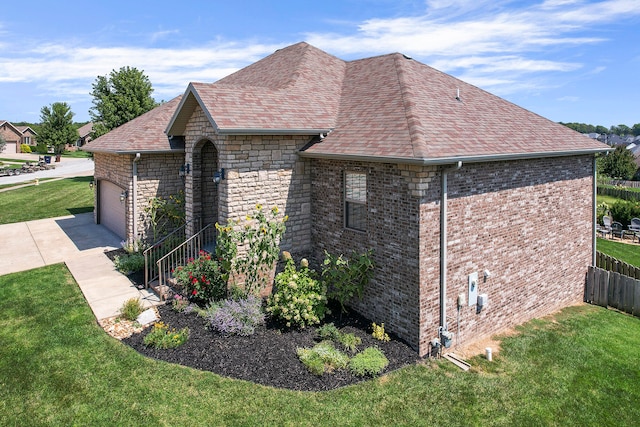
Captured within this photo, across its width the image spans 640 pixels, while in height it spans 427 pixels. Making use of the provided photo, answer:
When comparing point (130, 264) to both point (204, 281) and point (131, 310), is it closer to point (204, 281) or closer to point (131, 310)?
point (131, 310)

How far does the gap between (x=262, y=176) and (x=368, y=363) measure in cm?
491

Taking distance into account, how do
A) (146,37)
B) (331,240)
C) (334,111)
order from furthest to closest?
(146,37)
(334,111)
(331,240)

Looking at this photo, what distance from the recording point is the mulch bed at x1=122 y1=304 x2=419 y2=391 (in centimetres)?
764

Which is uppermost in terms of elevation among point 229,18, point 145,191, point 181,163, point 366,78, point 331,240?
point 229,18

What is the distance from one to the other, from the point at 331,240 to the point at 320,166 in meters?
1.87

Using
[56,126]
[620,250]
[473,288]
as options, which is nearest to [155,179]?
[473,288]

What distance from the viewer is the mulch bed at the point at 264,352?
764cm

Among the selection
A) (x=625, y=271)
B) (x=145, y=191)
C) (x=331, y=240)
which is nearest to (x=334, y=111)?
(x=331, y=240)

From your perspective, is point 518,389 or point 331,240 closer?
point 518,389

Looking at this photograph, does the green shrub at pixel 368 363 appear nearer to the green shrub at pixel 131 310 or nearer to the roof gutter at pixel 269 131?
the green shrub at pixel 131 310

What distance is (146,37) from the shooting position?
666 inches

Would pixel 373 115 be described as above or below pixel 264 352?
above

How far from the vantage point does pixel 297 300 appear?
9.16 m

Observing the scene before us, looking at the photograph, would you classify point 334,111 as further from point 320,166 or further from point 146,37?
point 146,37
